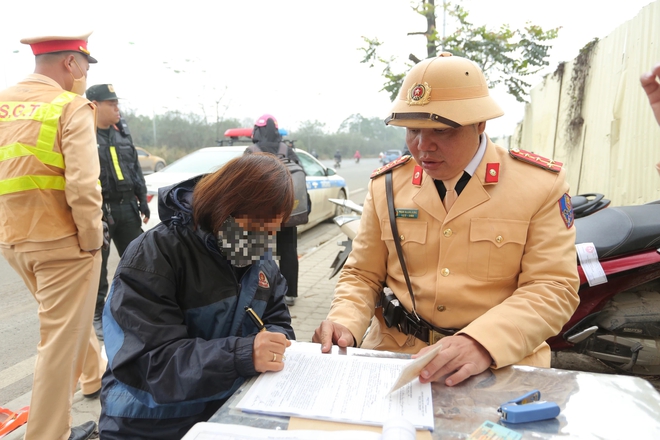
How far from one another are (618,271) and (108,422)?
2.40 m

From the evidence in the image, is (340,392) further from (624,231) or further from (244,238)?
(624,231)

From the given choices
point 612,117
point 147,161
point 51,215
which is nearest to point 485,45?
point 612,117

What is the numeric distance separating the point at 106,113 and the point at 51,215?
1.70 metres

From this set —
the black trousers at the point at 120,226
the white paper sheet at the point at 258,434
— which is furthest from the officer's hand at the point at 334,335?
the black trousers at the point at 120,226

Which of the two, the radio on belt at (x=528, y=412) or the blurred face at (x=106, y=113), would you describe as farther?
the blurred face at (x=106, y=113)

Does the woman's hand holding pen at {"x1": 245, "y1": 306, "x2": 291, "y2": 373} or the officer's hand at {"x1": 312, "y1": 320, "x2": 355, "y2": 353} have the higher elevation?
the woman's hand holding pen at {"x1": 245, "y1": 306, "x2": 291, "y2": 373}

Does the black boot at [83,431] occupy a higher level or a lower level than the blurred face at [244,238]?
lower

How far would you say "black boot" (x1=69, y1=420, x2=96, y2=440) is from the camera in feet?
7.30

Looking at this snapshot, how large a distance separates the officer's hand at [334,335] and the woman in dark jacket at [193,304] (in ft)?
0.58

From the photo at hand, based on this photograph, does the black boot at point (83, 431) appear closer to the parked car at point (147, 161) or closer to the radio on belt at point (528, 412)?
the radio on belt at point (528, 412)

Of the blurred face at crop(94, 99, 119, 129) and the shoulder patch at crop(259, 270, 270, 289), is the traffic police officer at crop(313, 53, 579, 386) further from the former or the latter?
the blurred face at crop(94, 99, 119, 129)

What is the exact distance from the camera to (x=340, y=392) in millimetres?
1149

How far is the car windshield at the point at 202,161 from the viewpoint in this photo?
245 inches

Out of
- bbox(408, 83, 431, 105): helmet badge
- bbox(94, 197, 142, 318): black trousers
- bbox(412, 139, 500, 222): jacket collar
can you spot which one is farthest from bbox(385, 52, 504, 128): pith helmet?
bbox(94, 197, 142, 318): black trousers
